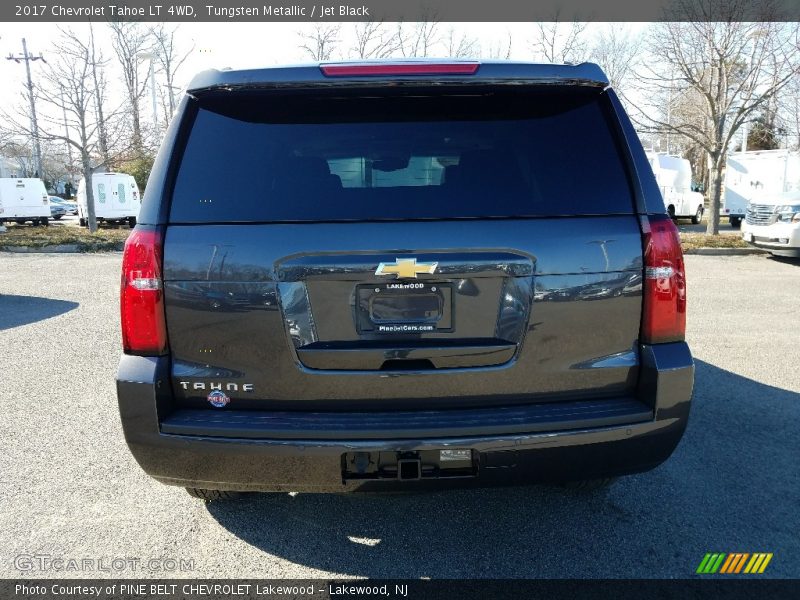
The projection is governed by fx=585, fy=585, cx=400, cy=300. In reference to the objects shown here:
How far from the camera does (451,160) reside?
2.35 metres

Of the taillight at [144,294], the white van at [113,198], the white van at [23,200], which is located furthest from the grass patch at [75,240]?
the taillight at [144,294]

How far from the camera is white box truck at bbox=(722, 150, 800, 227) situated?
2289 cm

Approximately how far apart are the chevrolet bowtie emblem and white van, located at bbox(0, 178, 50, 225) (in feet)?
109

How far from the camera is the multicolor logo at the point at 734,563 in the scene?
2.61 m

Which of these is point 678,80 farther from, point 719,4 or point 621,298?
point 621,298

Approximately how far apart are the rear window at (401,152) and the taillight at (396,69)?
0.11 m

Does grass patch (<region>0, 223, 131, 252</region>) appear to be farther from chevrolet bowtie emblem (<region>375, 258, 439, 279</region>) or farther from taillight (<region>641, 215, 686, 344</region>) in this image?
taillight (<region>641, 215, 686, 344</region>)

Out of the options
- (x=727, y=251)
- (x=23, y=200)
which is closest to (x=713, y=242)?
(x=727, y=251)

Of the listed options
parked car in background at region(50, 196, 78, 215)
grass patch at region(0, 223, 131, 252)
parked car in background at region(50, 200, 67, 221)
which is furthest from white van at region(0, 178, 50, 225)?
grass patch at region(0, 223, 131, 252)

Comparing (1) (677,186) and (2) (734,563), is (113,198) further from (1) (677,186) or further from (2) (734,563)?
(2) (734,563)

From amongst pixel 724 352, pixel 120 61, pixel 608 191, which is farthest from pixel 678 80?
pixel 120 61

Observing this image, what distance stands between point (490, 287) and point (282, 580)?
61.5 inches

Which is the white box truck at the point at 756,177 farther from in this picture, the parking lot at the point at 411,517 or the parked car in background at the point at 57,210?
the parked car in background at the point at 57,210

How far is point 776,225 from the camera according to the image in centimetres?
1284
